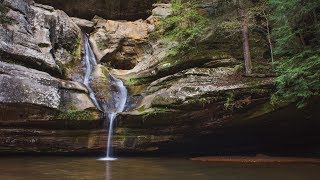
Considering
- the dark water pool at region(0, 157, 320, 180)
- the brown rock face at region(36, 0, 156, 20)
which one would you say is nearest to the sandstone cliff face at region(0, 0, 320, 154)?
the dark water pool at region(0, 157, 320, 180)

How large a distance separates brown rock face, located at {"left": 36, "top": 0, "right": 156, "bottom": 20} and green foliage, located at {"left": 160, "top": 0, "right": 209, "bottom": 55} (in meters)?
7.21

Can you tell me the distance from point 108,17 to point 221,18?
11.6 meters

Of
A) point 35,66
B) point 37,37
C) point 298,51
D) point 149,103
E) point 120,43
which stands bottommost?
point 149,103

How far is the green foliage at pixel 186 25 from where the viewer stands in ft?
55.6

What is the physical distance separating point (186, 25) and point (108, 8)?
30.4 feet

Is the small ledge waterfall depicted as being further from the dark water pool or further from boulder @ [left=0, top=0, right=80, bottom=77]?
the dark water pool

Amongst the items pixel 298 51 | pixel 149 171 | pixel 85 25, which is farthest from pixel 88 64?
pixel 298 51

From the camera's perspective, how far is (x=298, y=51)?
13844mm

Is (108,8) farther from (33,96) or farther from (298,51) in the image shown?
(298,51)

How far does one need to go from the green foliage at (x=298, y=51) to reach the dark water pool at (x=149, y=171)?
2674 millimetres

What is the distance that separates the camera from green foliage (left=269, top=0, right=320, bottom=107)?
473 inches

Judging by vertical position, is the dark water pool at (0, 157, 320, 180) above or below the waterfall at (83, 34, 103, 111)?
below

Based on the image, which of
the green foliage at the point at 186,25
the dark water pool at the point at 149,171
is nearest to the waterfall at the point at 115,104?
the dark water pool at the point at 149,171

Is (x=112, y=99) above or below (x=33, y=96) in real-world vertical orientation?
above
